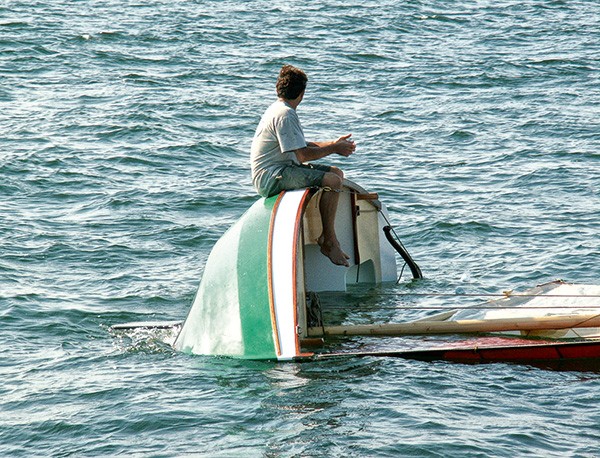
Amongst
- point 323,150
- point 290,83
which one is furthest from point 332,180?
point 290,83

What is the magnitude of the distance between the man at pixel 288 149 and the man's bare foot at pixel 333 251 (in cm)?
69

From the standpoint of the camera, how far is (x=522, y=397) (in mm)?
8555

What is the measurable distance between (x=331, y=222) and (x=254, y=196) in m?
5.41

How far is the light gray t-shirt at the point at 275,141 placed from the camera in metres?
10.0

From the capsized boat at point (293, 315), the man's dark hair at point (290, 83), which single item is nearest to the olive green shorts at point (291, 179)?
the capsized boat at point (293, 315)

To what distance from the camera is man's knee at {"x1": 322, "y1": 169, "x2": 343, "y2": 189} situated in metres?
10.4

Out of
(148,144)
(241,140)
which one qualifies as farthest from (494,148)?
(148,144)

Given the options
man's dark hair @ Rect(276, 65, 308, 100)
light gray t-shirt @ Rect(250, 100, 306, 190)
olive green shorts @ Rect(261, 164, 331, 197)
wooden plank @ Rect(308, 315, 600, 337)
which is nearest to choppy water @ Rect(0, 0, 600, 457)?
wooden plank @ Rect(308, 315, 600, 337)

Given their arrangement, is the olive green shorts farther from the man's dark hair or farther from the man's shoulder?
the man's dark hair

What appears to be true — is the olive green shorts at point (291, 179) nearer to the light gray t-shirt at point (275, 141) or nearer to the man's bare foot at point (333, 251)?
the light gray t-shirt at point (275, 141)

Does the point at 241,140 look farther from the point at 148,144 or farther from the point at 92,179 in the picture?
the point at 92,179

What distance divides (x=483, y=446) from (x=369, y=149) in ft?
37.8

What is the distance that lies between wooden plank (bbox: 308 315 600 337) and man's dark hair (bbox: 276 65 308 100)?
7.13 ft

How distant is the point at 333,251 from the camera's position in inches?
439
